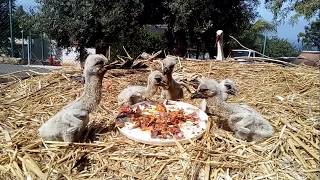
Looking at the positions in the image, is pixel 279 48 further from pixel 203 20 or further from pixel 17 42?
pixel 17 42

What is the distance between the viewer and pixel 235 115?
2203 mm

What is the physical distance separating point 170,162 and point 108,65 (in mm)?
627

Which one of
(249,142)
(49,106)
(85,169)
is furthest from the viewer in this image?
(49,106)

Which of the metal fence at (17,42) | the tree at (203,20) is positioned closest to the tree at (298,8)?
the tree at (203,20)

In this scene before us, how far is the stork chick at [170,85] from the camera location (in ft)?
9.43

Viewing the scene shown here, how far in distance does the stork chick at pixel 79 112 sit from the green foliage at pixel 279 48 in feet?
49.3

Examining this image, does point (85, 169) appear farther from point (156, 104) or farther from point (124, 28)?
point (124, 28)

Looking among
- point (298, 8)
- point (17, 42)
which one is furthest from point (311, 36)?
point (17, 42)

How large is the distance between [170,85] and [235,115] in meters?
0.81

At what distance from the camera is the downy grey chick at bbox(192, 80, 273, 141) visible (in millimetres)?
2189

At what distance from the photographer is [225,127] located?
231 cm

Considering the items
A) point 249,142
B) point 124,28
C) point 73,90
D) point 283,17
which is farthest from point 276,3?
point 249,142

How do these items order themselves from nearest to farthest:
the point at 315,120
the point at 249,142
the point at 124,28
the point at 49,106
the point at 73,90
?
the point at 249,142
the point at 315,120
the point at 49,106
the point at 73,90
the point at 124,28

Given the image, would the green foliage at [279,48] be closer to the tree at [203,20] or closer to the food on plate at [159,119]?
the tree at [203,20]
